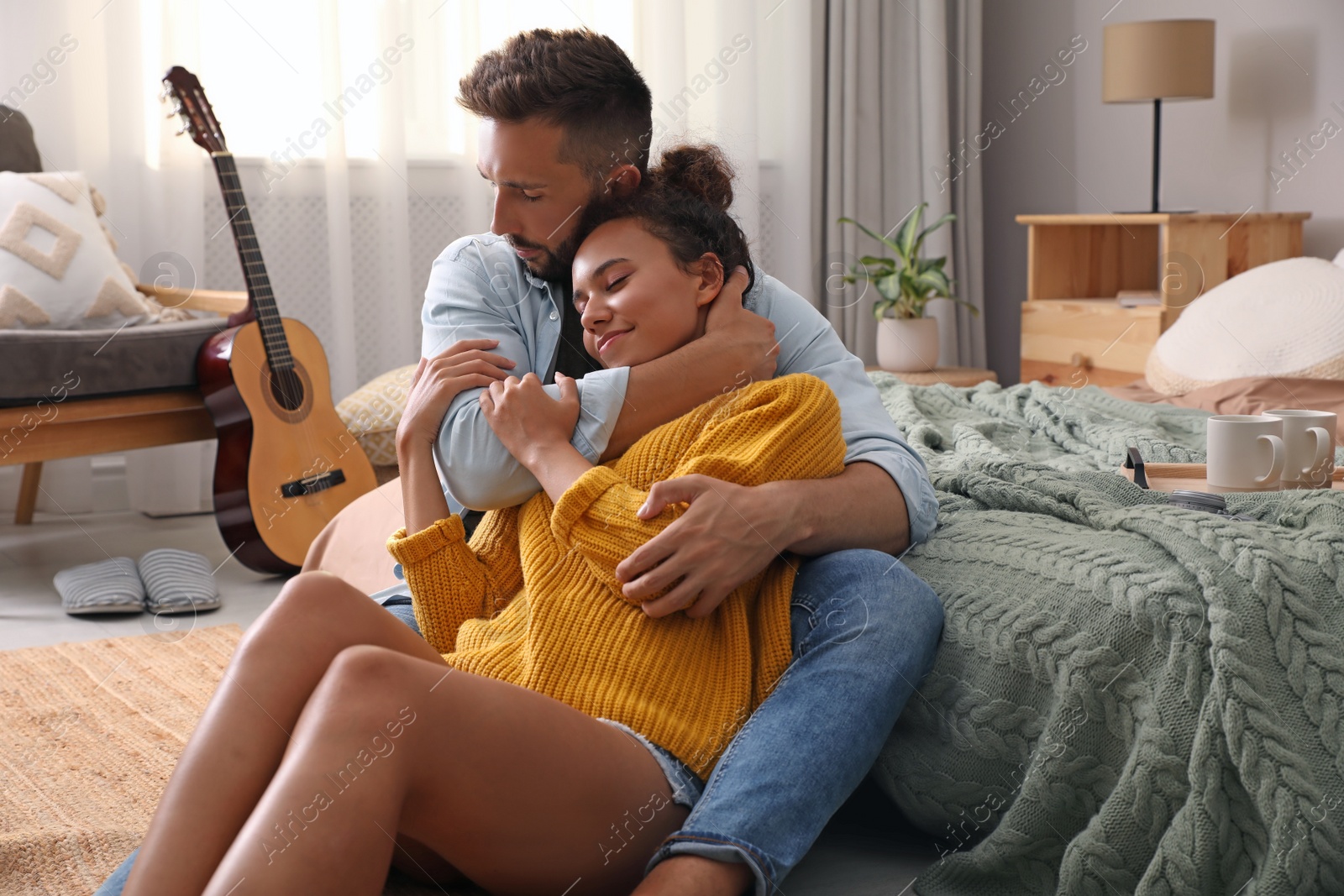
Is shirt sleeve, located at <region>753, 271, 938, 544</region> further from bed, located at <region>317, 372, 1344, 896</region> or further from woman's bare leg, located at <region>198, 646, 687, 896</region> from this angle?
woman's bare leg, located at <region>198, 646, 687, 896</region>

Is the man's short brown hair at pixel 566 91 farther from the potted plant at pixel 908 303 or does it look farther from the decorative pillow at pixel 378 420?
the potted plant at pixel 908 303

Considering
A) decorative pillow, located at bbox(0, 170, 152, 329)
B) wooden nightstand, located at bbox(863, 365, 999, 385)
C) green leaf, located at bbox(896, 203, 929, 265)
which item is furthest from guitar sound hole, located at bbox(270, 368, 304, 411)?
green leaf, located at bbox(896, 203, 929, 265)

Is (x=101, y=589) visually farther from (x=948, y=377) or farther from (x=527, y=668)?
(x=948, y=377)

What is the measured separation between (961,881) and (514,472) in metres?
0.54

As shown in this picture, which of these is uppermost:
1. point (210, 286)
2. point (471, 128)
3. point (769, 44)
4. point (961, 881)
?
point (769, 44)

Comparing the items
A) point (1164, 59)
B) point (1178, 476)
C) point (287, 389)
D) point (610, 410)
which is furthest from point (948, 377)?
point (610, 410)

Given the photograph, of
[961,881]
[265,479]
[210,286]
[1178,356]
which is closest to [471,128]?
[210,286]

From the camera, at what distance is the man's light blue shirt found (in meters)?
1.11

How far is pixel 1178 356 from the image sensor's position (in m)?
2.35

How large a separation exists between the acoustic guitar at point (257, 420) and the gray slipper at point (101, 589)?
205 millimetres

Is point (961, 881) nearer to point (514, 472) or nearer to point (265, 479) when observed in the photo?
point (514, 472)

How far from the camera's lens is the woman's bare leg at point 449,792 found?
766mm

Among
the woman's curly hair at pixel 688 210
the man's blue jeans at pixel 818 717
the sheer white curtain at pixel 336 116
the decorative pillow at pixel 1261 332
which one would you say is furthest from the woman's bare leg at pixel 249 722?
the sheer white curtain at pixel 336 116

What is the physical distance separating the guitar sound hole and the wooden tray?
1719 millimetres
